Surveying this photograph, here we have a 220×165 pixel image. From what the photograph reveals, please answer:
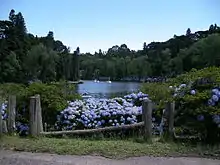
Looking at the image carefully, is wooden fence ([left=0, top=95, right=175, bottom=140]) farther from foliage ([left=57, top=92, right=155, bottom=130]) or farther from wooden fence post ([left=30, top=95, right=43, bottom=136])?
foliage ([left=57, top=92, right=155, bottom=130])

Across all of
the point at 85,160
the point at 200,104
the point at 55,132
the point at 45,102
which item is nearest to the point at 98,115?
the point at 55,132

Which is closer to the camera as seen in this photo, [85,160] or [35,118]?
[85,160]

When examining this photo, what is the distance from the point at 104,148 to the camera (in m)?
7.00

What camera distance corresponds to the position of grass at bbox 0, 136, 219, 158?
265 inches

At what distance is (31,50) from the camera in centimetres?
9106

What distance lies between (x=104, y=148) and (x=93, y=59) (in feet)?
444

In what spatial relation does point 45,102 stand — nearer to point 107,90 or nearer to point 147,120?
point 147,120

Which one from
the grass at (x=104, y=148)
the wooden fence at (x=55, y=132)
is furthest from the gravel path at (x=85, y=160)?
the wooden fence at (x=55, y=132)

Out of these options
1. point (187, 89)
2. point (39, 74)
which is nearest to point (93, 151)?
point (187, 89)

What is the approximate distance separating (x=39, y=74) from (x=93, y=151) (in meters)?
83.4

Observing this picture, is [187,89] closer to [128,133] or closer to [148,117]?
[148,117]

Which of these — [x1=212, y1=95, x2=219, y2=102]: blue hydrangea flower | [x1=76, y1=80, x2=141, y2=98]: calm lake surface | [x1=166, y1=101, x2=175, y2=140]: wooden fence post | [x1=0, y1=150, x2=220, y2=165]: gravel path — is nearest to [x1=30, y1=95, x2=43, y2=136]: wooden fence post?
[x1=0, y1=150, x2=220, y2=165]: gravel path

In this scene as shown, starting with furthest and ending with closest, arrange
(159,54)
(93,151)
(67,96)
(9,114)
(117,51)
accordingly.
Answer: (117,51)
(159,54)
(67,96)
(9,114)
(93,151)

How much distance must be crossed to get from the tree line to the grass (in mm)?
51085
